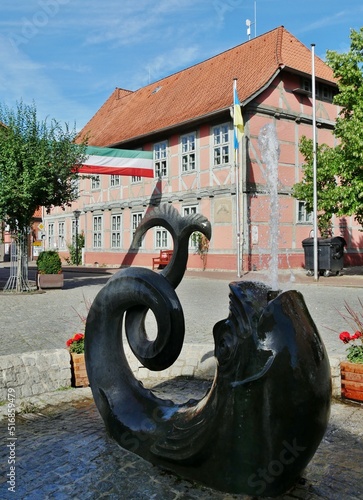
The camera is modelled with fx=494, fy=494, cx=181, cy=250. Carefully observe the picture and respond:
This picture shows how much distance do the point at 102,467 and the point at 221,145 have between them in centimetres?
1937

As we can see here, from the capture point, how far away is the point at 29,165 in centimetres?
1397

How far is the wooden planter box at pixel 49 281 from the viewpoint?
50.0 feet

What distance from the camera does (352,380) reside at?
177 inches

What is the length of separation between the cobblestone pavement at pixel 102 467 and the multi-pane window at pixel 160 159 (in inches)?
838

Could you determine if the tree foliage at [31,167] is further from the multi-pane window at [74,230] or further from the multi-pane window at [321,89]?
the multi-pane window at [74,230]

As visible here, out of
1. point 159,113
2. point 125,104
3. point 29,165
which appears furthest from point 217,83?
point 29,165

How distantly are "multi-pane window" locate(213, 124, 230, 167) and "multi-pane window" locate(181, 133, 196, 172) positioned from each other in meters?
1.50

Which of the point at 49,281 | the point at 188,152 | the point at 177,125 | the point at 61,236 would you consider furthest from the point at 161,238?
the point at 61,236

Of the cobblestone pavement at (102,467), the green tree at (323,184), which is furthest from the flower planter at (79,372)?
the green tree at (323,184)

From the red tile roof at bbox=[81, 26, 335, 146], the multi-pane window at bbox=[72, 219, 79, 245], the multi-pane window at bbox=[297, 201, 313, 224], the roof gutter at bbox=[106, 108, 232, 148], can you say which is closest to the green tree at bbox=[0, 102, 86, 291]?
the red tile roof at bbox=[81, 26, 335, 146]

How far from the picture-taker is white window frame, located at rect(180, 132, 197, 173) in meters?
23.0

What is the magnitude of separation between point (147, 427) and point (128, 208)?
24.5 meters

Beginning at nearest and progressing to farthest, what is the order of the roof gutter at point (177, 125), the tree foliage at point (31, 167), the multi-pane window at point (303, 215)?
1. the tree foliage at point (31, 167)
2. the roof gutter at point (177, 125)
3. the multi-pane window at point (303, 215)

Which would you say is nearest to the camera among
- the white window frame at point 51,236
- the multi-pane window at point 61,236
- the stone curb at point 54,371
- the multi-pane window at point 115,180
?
the stone curb at point 54,371
